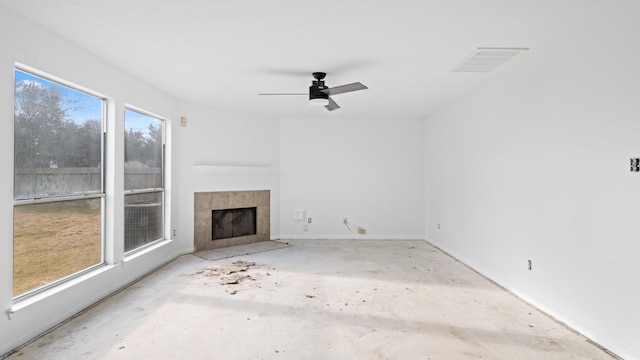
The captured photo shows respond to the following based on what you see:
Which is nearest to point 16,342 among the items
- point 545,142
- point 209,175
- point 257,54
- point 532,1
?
point 257,54

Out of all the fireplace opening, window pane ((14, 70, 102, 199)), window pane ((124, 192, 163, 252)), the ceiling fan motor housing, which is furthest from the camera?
the fireplace opening

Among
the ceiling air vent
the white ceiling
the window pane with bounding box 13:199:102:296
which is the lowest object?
the window pane with bounding box 13:199:102:296

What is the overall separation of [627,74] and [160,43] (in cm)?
366

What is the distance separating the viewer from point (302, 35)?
2.82 meters

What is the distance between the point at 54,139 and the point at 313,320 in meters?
2.78

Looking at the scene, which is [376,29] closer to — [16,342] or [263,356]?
[263,356]

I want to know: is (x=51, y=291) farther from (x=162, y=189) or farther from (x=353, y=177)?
(x=353, y=177)

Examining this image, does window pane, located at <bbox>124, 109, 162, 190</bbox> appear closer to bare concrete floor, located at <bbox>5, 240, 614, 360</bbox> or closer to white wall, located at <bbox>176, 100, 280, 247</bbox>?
white wall, located at <bbox>176, 100, 280, 247</bbox>

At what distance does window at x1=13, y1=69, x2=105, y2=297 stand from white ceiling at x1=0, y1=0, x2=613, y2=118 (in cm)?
57

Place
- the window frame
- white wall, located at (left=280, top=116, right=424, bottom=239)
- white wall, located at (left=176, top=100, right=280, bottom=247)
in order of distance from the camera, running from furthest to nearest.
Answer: white wall, located at (left=280, top=116, right=424, bottom=239), white wall, located at (left=176, top=100, right=280, bottom=247), the window frame

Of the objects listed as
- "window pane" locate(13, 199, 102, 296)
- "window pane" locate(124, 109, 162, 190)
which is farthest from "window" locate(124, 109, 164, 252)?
"window pane" locate(13, 199, 102, 296)

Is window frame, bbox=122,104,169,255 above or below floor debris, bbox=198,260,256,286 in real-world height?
above

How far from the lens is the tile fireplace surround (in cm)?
560

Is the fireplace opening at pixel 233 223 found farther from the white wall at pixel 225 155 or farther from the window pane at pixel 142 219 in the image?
the window pane at pixel 142 219
